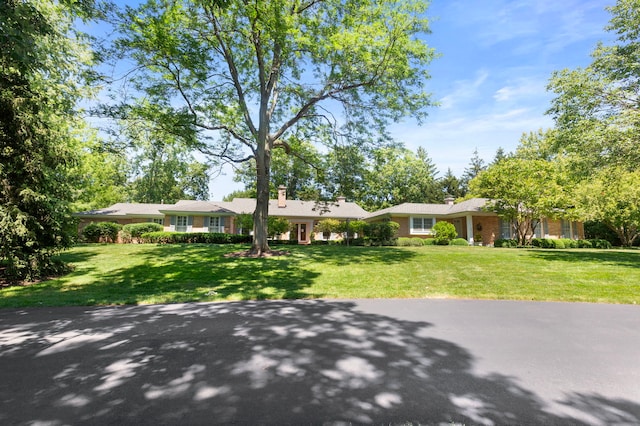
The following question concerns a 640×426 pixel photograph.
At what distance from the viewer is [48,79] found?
16.0 meters

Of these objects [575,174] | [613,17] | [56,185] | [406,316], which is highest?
[613,17]

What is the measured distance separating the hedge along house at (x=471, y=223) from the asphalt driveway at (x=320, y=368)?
2294 cm

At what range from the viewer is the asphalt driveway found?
106 inches

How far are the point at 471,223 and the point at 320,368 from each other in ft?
92.1

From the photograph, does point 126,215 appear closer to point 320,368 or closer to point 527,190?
point 320,368

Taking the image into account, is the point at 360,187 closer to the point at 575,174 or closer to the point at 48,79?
the point at 575,174

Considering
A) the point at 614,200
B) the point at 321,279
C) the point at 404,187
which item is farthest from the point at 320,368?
the point at 404,187

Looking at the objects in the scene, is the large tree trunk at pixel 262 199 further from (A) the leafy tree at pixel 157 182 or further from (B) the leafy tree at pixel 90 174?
(A) the leafy tree at pixel 157 182

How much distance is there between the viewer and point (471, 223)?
28078mm

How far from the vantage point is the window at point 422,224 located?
101 feet

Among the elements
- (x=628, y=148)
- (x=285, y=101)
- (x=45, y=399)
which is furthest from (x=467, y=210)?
(x=45, y=399)

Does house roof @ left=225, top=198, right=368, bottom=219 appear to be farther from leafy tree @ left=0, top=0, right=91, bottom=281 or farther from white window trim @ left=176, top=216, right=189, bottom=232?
leafy tree @ left=0, top=0, right=91, bottom=281

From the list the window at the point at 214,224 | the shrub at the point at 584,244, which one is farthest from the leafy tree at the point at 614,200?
the window at the point at 214,224

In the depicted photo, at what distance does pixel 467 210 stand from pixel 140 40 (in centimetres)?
2590
